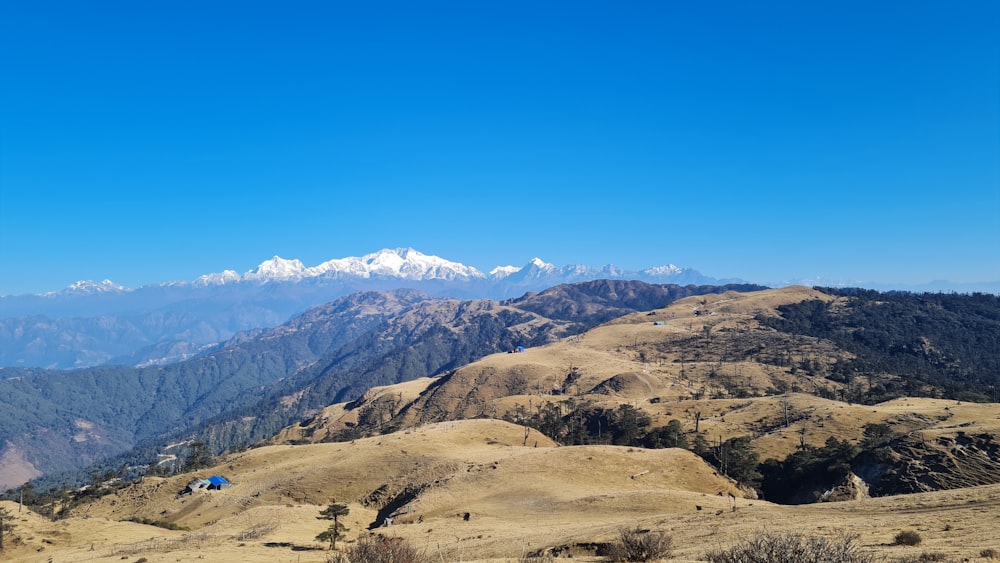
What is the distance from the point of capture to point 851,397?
14625cm

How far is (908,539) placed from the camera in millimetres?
21109

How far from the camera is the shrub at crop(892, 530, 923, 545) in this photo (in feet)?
68.8

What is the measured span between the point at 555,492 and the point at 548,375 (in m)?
146

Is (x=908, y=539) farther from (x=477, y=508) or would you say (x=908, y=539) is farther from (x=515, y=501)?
(x=477, y=508)

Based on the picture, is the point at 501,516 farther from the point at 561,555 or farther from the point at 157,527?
the point at 157,527

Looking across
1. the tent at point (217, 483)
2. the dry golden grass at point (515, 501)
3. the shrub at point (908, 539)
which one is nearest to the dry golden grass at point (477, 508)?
the dry golden grass at point (515, 501)

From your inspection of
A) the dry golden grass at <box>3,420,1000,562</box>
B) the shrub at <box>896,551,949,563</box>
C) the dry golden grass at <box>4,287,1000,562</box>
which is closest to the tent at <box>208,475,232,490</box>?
the dry golden grass at <box>4,287,1000,562</box>

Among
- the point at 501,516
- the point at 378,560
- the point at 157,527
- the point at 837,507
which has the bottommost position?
the point at 157,527

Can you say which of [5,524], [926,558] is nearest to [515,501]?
[926,558]

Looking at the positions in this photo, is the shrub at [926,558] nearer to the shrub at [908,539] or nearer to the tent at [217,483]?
the shrub at [908,539]

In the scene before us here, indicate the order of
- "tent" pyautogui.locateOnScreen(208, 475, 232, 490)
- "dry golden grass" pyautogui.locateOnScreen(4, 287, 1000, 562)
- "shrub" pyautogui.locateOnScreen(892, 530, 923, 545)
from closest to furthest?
1. "shrub" pyautogui.locateOnScreen(892, 530, 923, 545)
2. "dry golden grass" pyautogui.locateOnScreen(4, 287, 1000, 562)
3. "tent" pyautogui.locateOnScreen(208, 475, 232, 490)

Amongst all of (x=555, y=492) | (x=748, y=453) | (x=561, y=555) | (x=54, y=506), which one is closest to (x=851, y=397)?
(x=748, y=453)

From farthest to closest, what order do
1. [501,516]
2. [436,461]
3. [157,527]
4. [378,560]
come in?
[436,461], [157,527], [501,516], [378,560]

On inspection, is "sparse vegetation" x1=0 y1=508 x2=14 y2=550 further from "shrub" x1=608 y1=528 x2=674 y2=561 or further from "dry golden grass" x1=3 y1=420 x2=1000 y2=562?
"shrub" x1=608 y1=528 x2=674 y2=561
